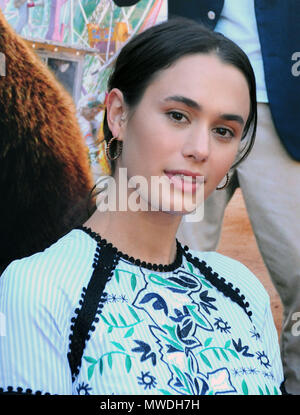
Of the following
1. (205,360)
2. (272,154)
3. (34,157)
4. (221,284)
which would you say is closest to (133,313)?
(205,360)

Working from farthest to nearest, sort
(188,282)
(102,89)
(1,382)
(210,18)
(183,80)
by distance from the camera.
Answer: (102,89), (210,18), (188,282), (183,80), (1,382)

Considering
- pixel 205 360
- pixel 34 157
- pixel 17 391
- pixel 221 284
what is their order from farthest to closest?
pixel 34 157 → pixel 221 284 → pixel 205 360 → pixel 17 391

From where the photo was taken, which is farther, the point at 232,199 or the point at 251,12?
the point at 232,199

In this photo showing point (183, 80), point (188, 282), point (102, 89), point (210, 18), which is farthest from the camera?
point (102, 89)

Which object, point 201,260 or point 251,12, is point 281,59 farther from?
point 201,260

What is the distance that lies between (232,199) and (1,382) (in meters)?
1.24

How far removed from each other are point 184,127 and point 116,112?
0.49 feet

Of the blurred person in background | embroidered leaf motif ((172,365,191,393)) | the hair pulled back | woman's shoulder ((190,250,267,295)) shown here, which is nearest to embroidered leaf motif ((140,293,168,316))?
embroidered leaf motif ((172,365,191,393))

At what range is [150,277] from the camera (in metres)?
1.14

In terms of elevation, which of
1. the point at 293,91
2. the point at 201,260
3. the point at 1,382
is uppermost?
the point at 293,91

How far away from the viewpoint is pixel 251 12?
6.15 feet

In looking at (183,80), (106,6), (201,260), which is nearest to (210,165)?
(183,80)

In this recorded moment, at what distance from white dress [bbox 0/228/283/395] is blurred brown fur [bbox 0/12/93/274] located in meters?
0.71

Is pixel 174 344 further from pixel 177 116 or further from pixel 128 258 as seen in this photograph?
pixel 177 116
